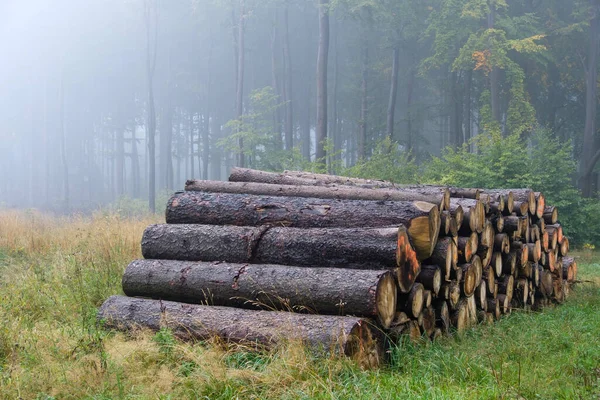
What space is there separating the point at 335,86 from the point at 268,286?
107 ft

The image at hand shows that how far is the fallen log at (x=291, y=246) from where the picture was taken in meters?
5.39

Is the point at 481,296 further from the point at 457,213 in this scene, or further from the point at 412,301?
the point at 412,301

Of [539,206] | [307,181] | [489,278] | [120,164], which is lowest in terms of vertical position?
[489,278]

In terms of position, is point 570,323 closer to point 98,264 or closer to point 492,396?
point 492,396

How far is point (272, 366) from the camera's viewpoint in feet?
14.4

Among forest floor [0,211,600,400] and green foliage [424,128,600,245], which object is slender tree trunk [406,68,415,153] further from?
forest floor [0,211,600,400]

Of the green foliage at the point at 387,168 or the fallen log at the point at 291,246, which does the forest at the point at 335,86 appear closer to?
the green foliage at the point at 387,168

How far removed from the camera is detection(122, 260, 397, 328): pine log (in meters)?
5.07

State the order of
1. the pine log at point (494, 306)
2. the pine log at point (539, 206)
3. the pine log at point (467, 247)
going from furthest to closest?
the pine log at point (539, 206) < the pine log at point (494, 306) < the pine log at point (467, 247)

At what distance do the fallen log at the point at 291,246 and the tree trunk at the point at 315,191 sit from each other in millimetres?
943

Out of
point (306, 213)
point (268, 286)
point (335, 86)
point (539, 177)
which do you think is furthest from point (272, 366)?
point (335, 86)

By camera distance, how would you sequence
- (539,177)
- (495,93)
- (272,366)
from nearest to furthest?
(272,366) → (539,177) → (495,93)

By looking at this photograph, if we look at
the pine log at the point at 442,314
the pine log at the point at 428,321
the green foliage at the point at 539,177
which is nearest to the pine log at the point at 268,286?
the pine log at the point at 428,321

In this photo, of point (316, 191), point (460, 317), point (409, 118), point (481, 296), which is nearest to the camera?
point (460, 317)
